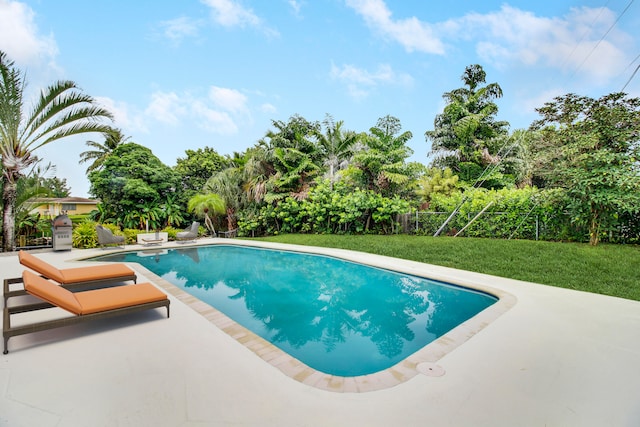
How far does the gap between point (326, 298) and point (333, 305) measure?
0.47m

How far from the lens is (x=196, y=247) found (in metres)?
14.4

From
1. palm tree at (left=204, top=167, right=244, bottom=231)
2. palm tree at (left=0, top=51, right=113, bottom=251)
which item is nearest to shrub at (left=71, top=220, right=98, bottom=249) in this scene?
palm tree at (left=0, top=51, right=113, bottom=251)

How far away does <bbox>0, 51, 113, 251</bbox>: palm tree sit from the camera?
9.98m

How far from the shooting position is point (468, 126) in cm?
1877

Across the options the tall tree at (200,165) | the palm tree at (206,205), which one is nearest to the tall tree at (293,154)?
the palm tree at (206,205)

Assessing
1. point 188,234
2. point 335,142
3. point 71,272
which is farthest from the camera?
point 335,142

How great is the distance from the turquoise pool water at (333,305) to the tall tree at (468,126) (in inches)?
545

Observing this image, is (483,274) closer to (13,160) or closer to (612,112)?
(612,112)

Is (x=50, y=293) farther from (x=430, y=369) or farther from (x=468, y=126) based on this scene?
(x=468, y=126)

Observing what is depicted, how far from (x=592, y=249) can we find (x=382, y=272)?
19.1 feet

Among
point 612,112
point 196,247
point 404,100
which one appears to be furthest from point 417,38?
point 196,247

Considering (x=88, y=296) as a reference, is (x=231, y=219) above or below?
above

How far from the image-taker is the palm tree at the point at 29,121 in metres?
9.98

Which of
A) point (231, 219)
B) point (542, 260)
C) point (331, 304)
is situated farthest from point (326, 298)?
point (231, 219)
